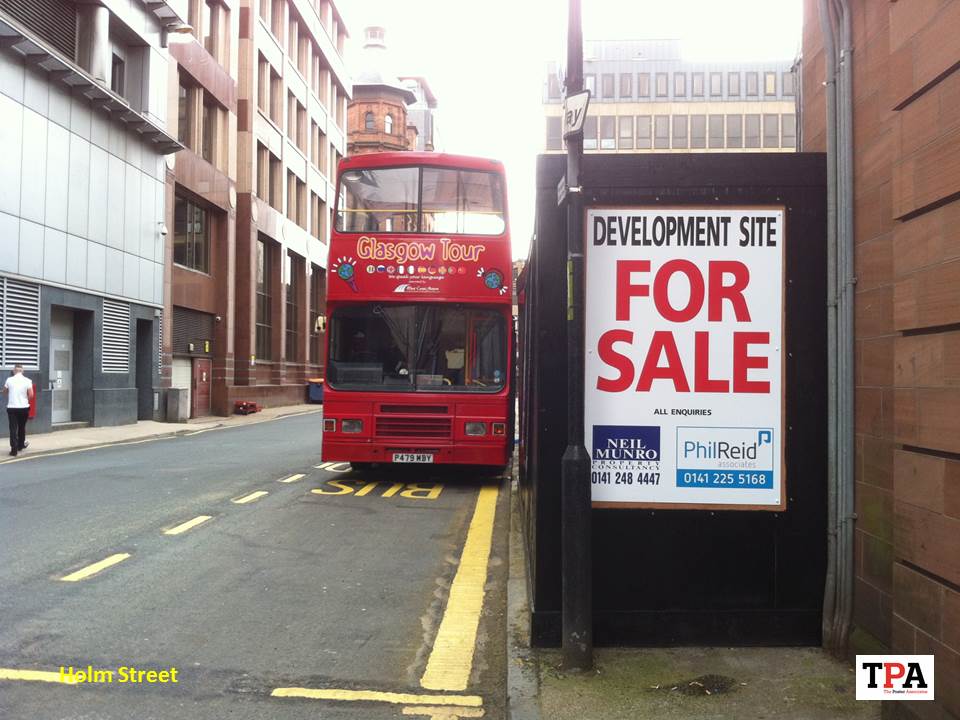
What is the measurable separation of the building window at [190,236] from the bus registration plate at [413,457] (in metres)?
22.2

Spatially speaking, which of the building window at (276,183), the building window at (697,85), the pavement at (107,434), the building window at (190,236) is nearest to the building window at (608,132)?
the building window at (697,85)

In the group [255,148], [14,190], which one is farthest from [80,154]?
[255,148]

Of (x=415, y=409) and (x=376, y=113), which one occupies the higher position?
(x=376, y=113)

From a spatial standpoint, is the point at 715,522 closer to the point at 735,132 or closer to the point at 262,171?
the point at 262,171

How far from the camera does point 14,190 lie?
20672 mm

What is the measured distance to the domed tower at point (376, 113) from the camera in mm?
78250

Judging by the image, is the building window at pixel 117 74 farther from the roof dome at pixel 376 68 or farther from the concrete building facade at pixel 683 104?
the roof dome at pixel 376 68

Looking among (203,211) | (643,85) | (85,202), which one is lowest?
(85,202)

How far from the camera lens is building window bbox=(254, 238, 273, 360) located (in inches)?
1581

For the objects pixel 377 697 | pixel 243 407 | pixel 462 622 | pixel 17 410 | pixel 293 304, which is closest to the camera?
pixel 377 697

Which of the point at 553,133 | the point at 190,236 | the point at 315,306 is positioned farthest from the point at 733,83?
the point at 190,236

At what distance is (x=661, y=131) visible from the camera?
6356 cm

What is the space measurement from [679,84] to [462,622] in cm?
6474

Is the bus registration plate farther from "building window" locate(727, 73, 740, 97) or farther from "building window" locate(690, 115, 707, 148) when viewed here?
"building window" locate(727, 73, 740, 97)
